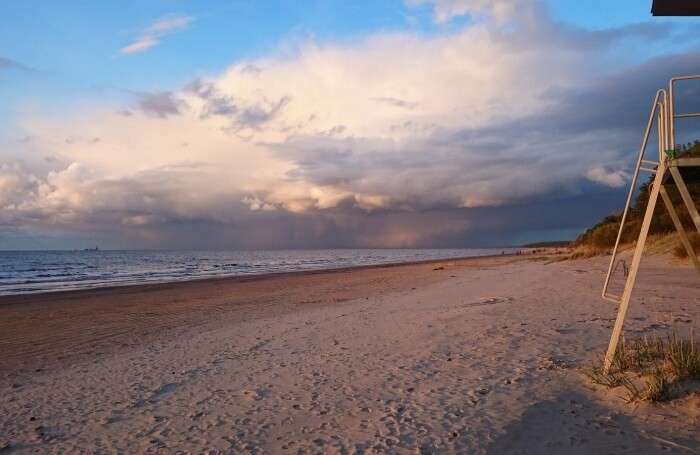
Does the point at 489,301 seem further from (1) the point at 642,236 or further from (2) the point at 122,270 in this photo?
(2) the point at 122,270

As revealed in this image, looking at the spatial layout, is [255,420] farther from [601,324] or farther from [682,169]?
[601,324]

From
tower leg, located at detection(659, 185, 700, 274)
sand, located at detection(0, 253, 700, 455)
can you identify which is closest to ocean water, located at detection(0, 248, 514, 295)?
sand, located at detection(0, 253, 700, 455)

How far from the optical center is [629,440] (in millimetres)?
4680

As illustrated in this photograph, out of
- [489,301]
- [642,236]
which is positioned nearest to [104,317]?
[489,301]

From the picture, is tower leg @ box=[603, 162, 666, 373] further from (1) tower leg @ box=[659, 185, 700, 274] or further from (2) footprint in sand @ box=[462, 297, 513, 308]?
(2) footprint in sand @ box=[462, 297, 513, 308]

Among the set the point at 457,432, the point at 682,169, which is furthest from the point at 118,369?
the point at 682,169

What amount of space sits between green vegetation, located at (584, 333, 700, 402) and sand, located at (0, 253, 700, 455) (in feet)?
0.58

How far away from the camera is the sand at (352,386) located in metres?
5.00

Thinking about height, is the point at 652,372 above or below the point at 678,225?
below

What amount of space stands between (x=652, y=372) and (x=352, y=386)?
3.46 metres

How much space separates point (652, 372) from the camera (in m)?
5.96

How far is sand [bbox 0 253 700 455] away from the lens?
5.00m

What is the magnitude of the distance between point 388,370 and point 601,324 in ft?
15.7

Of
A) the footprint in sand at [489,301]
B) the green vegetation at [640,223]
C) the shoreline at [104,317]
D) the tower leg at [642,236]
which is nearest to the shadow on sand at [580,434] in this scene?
the tower leg at [642,236]
